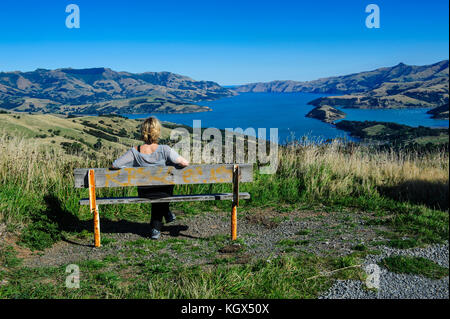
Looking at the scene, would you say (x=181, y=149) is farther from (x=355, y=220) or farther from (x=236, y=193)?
(x=355, y=220)

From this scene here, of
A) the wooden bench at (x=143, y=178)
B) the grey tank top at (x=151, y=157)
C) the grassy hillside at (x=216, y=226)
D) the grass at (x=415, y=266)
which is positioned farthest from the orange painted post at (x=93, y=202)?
the grass at (x=415, y=266)

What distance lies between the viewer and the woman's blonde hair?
4500 millimetres

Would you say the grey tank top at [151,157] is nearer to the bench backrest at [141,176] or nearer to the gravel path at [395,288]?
the bench backrest at [141,176]

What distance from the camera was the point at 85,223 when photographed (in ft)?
17.8

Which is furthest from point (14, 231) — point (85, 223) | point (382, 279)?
point (382, 279)

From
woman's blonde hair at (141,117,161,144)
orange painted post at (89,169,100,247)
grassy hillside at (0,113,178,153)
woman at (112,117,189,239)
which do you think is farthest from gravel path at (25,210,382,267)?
grassy hillside at (0,113,178,153)

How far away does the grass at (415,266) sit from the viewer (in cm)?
321

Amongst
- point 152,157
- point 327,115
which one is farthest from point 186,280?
point 327,115

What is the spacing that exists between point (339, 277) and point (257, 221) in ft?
7.89

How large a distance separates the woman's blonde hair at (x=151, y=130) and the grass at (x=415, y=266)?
3197 millimetres

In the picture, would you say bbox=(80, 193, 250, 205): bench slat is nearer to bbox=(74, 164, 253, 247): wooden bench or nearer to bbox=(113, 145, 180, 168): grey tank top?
bbox=(74, 164, 253, 247): wooden bench

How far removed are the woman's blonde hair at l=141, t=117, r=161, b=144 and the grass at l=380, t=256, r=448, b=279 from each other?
3.20 metres

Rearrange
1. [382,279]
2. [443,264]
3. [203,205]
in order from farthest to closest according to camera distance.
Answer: [203,205], [443,264], [382,279]
